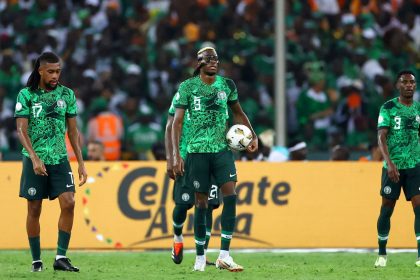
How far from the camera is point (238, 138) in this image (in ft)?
41.2

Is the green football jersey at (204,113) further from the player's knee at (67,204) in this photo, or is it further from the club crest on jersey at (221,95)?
the player's knee at (67,204)

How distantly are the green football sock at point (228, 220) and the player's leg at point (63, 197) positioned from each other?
61.5 inches

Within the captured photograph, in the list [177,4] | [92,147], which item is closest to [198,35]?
[177,4]

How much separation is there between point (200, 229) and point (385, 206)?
2237 mm

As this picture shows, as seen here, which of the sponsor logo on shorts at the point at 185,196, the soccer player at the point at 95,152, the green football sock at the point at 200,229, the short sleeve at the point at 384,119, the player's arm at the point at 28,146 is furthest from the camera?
the soccer player at the point at 95,152

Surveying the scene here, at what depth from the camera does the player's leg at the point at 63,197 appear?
40.5 ft

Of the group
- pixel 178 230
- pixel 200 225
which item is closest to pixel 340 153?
pixel 178 230

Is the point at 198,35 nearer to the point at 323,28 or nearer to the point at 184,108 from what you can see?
the point at 323,28

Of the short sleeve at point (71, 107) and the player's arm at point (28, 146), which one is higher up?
the short sleeve at point (71, 107)

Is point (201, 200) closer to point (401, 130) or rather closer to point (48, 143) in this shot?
point (48, 143)

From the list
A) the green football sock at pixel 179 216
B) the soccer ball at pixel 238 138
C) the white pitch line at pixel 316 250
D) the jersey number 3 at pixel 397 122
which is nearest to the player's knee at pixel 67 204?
the green football sock at pixel 179 216

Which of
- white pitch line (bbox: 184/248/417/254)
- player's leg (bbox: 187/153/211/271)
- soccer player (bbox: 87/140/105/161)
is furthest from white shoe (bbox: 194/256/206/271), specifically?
soccer player (bbox: 87/140/105/161)

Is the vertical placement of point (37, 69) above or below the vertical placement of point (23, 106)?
above

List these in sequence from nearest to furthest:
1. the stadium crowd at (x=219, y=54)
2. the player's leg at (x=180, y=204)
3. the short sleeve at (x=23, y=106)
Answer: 1. the short sleeve at (x=23, y=106)
2. the player's leg at (x=180, y=204)
3. the stadium crowd at (x=219, y=54)
